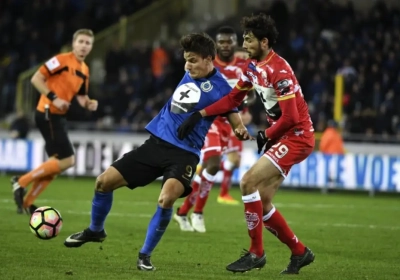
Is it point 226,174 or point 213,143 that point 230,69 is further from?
point 226,174

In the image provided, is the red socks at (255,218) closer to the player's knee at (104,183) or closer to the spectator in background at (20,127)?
the player's knee at (104,183)

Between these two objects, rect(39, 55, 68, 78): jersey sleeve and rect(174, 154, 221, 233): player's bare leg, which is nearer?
rect(174, 154, 221, 233): player's bare leg

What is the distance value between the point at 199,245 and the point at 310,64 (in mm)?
13888

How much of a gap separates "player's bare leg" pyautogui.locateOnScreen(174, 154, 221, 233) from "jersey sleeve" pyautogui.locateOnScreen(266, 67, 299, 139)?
12.6 ft

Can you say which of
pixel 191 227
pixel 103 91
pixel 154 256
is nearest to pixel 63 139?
pixel 191 227

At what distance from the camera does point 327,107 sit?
22.4 metres

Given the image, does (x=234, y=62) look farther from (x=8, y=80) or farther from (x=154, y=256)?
(x=8, y=80)

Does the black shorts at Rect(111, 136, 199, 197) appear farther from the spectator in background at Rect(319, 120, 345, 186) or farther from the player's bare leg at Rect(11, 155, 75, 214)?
the spectator in background at Rect(319, 120, 345, 186)

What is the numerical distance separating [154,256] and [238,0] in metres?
21.7

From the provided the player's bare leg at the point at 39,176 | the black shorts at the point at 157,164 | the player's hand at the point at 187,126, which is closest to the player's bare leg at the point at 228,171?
the player's bare leg at the point at 39,176

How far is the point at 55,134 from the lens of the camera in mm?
12203

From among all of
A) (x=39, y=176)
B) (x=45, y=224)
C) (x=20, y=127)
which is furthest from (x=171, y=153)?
(x=20, y=127)

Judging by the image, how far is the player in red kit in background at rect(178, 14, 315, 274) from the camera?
8031 millimetres

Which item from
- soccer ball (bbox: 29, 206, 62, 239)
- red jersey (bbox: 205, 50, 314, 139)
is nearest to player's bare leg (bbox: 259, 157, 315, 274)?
red jersey (bbox: 205, 50, 314, 139)
